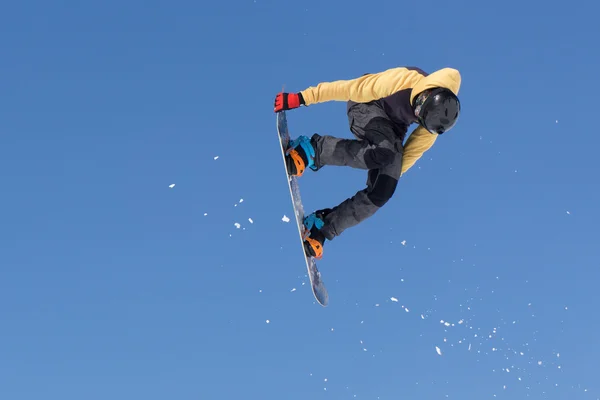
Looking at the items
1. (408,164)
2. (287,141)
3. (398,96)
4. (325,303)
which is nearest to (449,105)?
(398,96)

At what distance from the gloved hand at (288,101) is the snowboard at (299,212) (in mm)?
358

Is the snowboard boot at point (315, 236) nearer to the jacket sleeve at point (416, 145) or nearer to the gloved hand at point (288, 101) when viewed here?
the jacket sleeve at point (416, 145)

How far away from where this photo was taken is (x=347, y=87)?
7.81m

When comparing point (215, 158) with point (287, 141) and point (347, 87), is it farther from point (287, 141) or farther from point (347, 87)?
point (347, 87)

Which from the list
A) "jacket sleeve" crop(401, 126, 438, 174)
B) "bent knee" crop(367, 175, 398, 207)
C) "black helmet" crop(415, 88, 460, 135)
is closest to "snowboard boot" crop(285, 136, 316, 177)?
"bent knee" crop(367, 175, 398, 207)

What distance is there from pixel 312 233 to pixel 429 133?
5.73 ft

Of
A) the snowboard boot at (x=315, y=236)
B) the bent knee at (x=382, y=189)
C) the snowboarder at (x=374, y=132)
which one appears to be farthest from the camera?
the snowboard boot at (x=315, y=236)

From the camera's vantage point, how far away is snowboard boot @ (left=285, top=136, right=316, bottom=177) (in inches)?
329

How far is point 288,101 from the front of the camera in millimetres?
7953


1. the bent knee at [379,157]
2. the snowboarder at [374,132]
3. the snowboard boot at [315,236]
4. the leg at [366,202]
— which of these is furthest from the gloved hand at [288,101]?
the snowboard boot at [315,236]

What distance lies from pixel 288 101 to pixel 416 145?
1.50 meters

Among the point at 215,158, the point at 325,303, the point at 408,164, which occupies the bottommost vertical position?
the point at 325,303

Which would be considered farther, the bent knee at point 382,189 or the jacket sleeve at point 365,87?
the bent knee at point 382,189

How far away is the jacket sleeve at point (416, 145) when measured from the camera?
26.8ft
